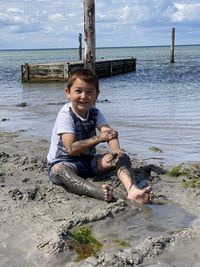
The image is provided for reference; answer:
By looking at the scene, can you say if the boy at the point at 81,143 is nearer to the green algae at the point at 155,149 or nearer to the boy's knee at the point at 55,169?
the boy's knee at the point at 55,169

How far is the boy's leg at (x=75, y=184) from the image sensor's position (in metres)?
4.35

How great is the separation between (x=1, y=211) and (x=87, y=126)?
1.51 meters

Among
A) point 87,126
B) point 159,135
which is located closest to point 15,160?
point 87,126

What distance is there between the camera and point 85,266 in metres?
2.96

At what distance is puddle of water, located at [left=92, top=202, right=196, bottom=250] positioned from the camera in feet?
11.4

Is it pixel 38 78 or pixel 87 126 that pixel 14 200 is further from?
pixel 38 78

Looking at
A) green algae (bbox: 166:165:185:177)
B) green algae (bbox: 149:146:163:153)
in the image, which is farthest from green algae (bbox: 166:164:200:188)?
green algae (bbox: 149:146:163:153)

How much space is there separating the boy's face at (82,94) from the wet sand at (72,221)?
35.8 inches

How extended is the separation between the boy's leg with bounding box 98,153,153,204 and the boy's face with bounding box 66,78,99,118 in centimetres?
63

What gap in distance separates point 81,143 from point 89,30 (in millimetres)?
7940

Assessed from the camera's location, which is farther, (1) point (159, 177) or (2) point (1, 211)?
(1) point (159, 177)

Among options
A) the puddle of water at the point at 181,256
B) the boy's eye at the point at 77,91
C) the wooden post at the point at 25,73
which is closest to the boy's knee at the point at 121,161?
the boy's eye at the point at 77,91

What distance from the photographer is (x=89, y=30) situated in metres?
12.2

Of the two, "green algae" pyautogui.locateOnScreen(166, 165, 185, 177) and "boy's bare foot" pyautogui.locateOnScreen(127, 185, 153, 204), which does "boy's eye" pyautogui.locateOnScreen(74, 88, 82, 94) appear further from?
"green algae" pyautogui.locateOnScreen(166, 165, 185, 177)
